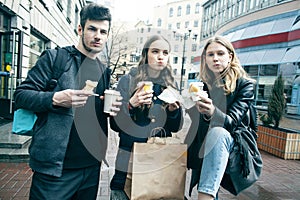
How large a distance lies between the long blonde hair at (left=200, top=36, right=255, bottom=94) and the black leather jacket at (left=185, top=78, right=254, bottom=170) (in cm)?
4

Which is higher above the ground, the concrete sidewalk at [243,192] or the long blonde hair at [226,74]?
the long blonde hair at [226,74]

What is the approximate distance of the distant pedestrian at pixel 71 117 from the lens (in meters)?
1.57

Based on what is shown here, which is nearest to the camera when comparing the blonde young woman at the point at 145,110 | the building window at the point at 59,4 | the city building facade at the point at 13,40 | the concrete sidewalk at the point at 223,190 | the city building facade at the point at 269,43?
the blonde young woman at the point at 145,110

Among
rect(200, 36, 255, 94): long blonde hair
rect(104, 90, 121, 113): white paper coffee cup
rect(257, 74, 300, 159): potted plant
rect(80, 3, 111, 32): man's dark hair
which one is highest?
rect(80, 3, 111, 32): man's dark hair

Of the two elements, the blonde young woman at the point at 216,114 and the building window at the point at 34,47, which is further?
the building window at the point at 34,47

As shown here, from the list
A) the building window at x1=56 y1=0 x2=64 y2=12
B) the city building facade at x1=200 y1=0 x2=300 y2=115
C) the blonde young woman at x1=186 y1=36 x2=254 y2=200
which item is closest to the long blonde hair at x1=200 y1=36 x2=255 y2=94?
the blonde young woman at x1=186 y1=36 x2=254 y2=200

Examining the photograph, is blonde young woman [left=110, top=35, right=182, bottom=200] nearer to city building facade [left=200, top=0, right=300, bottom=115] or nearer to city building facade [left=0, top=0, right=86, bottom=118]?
city building facade [left=0, top=0, right=86, bottom=118]

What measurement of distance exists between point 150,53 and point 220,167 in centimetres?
104

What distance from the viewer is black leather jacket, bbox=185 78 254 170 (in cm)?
166

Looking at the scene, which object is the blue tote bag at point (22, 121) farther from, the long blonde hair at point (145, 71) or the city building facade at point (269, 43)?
the city building facade at point (269, 43)

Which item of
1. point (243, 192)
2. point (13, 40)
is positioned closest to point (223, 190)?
point (243, 192)

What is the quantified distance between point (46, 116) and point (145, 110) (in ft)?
2.48

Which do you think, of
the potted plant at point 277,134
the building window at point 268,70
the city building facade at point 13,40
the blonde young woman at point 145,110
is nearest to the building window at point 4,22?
the city building facade at point 13,40

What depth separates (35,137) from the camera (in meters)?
1.61
